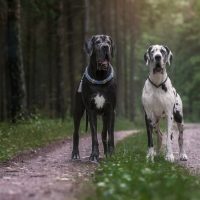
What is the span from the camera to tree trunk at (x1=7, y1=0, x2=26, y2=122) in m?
23.9

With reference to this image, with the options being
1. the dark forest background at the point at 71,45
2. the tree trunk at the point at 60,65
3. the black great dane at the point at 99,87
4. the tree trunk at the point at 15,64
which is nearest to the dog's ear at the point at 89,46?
the black great dane at the point at 99,87

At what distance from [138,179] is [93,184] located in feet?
3.43

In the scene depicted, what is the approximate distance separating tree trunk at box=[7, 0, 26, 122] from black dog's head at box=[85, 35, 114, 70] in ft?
36.0

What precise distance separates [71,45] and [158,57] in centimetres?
2381

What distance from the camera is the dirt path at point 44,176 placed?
783 cm

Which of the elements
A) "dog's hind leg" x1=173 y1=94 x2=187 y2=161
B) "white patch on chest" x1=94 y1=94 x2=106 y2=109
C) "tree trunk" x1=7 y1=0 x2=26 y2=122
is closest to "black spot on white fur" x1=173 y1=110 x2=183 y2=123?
"dog's hind leg" x1=173 y1=94 x2=187 y2=161

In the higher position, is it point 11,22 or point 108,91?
point 11,22

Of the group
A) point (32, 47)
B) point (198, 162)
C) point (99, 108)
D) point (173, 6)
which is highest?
point (173, 6)

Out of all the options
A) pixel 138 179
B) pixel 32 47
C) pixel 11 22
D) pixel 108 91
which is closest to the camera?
pixel 138 179

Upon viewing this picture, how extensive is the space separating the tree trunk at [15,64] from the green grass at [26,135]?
0.77m

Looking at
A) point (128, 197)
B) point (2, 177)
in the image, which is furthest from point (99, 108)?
point (128, 197)

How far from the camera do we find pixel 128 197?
266 inches

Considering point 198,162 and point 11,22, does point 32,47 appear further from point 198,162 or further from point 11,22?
point 198,162

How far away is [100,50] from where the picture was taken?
42.7ft
